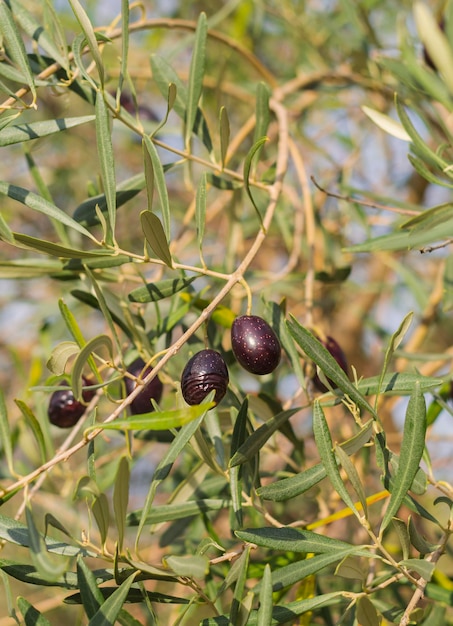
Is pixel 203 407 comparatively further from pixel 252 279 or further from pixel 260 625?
pixel 252 279

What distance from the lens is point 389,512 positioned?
0.68 meters

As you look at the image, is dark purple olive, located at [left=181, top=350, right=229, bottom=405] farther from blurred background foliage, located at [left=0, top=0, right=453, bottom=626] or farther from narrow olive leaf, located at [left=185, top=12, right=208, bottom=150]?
narrow olive leaf, located at [left=185, top=12, right=208, bottom=150]

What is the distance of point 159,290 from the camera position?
33.4 inches

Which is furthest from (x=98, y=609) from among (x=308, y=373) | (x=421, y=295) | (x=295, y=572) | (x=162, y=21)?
(x=421, y=295)

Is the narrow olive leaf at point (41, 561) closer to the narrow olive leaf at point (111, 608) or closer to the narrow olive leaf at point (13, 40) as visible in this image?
the narrow olive leaf at point (111, 608)

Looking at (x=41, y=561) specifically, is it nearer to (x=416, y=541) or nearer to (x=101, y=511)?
(x=101, y=511)

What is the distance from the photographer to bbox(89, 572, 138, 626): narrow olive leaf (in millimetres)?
612

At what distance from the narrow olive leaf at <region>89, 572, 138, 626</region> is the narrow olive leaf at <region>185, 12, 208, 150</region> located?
0.58 metres

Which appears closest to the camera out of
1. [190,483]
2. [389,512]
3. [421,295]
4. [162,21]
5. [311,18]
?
[389,512]

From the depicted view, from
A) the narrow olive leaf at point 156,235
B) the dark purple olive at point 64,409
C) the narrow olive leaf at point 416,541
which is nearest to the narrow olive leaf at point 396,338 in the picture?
the narrow olive leaf at point 416,541

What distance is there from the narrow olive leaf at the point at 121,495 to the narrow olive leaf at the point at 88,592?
4 cm

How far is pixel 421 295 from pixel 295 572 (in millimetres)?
947

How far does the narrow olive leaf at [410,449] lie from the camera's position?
2.15 feet

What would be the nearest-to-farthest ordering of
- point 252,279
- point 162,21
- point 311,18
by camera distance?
point 162,21
point 252,279
point 311,18
